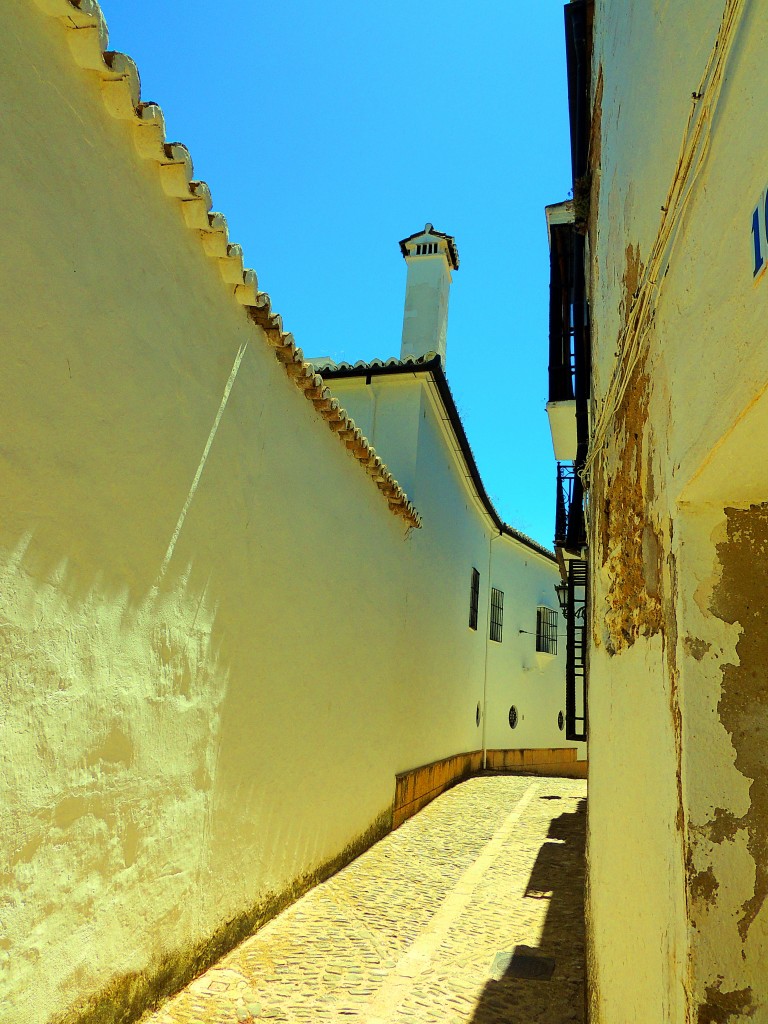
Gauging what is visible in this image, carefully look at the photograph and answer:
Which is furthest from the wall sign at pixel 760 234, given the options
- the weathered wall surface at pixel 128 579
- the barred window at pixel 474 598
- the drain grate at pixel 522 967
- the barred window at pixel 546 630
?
the barred window at pixel 546 630

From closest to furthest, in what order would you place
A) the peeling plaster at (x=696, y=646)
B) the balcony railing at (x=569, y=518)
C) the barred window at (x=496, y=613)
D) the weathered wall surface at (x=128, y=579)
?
the peeling plaster at (x=696, y=646) → the weathered wall surface at (x=128, y=579) → the balcony railing at (x=569, y=518) → the barred window at (x=496, y=613)

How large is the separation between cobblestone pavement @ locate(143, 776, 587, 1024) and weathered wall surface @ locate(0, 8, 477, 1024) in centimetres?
27

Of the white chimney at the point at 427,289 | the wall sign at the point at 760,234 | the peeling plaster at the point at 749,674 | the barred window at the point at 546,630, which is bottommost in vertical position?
the peeling plaster at the point at 749,674

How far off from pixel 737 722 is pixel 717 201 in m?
1.14

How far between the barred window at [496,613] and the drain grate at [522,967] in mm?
11215

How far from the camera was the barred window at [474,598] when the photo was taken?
14.2 meters

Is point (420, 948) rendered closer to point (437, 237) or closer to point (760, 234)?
point (760, 234)

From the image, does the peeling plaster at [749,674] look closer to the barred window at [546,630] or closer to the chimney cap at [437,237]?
the chimney cap at [437,237]

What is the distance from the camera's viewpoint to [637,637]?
2453 mm

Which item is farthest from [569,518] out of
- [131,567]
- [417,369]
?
[131,567]

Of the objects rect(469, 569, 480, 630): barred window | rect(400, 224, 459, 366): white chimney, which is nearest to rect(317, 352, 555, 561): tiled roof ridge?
rect(400, 224, 459, 366): white chimney

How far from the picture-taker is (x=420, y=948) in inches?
191

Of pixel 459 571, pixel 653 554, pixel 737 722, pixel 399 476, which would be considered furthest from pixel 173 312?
pixel 459 571

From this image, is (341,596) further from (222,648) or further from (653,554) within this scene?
(653,554)
